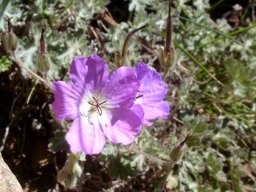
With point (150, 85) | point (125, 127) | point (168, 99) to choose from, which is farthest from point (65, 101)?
point (168, 99)

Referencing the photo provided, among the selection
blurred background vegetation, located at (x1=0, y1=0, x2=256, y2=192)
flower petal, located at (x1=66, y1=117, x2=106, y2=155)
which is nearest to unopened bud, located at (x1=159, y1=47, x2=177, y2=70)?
blurred background vegetation, located at (x1=0, y1=0, x2=256, y2=192)

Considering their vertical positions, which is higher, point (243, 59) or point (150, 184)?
point (243, 59)

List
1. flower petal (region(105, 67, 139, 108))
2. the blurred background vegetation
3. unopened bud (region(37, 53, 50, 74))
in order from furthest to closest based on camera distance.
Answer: the blurred background vegetation < unopened bud (region(37, 53, 50, 74)) < flower petal (region(105, 67, 139, 108))

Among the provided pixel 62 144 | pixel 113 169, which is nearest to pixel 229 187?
pixel 113 169

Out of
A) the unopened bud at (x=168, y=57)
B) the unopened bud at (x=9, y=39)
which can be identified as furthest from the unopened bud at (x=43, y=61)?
the unopened bud at (x=168, y=57)

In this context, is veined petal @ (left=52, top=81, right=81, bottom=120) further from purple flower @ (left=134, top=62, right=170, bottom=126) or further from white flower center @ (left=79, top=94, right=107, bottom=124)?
purple flower @ (left=134, top=62, right=170, bottom=126)

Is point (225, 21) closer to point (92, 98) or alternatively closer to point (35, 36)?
point (35, 36)

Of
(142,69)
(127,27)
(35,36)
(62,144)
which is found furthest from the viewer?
(127,27)
